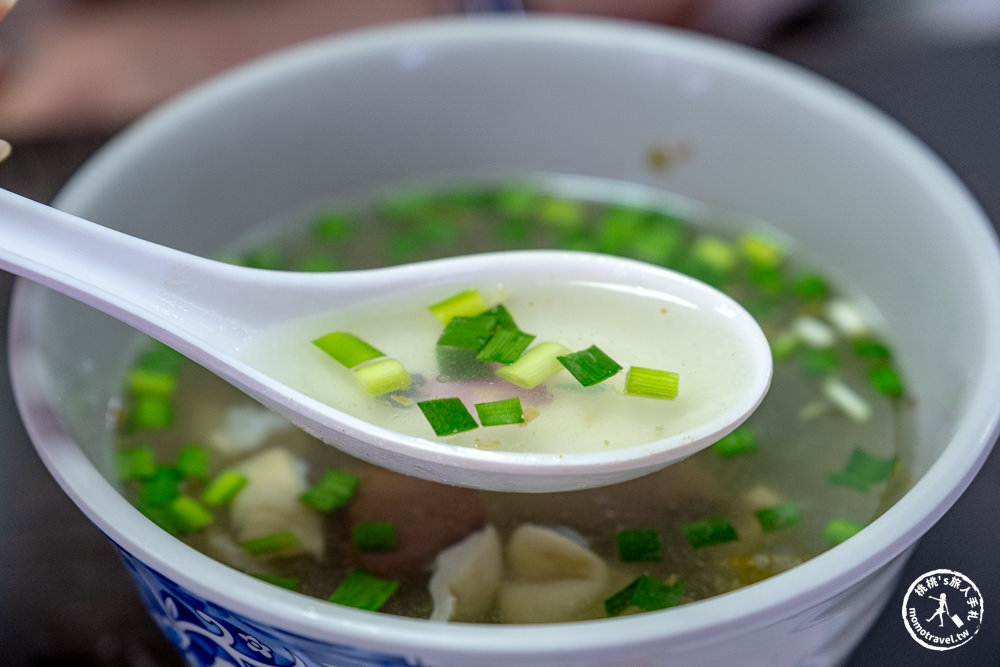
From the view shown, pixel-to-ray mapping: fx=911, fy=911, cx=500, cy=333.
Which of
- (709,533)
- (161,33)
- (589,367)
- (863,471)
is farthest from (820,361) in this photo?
(161,33)

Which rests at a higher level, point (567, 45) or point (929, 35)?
point (567, 45)

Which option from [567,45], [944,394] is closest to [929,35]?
[567,45]

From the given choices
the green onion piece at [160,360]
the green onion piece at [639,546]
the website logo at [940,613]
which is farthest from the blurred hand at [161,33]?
the website logo at [940,613]

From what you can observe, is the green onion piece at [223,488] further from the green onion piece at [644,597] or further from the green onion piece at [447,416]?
the green onion piece at [644,597]

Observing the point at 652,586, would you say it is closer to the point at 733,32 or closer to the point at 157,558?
the point at 157,558

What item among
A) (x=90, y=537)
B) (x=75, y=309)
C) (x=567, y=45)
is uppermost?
(x=567, y=45)

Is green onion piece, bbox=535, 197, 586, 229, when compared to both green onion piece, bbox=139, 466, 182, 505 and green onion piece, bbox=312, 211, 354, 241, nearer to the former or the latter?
green onion piece, bbox=312, 211, 354, 241

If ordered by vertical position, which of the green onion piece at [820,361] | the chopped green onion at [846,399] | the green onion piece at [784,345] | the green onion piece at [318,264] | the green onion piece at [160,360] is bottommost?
the chopped green onion at [846,399]

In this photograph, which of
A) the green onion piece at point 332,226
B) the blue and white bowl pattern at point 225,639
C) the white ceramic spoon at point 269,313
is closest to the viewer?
the blue and white bowl pattern at point 225,639
